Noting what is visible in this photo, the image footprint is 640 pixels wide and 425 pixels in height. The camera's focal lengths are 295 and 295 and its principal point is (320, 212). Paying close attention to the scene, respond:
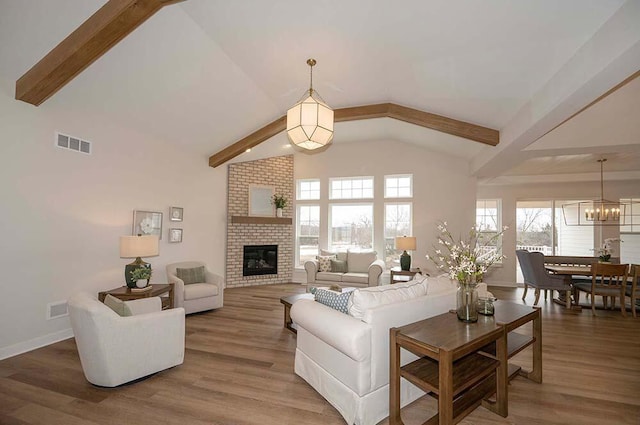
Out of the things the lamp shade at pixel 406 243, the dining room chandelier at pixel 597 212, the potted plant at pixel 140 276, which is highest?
the dining room chandelier at pixel 597 212

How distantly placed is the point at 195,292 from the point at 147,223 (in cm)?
140

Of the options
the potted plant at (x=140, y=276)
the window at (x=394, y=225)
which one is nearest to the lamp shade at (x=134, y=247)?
the potted plant at (x=140, y=276)

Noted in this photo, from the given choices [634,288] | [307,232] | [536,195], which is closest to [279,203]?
[307,232]

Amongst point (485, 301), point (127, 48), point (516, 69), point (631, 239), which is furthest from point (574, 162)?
point (127, 48)

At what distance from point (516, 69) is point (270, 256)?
6.12 meters

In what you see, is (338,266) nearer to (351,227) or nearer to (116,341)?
(351,227)

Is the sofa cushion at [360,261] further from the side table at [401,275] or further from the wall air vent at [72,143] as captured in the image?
the wall air vent at [72,143]

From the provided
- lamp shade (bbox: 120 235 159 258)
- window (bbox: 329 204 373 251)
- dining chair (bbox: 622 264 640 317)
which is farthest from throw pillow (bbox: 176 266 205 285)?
dining chair (bbox: 622 264 640 317)

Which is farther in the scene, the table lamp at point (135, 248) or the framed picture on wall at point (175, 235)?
the framed picture on wall at point (175, 235)

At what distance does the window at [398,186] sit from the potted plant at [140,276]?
17.5 ft

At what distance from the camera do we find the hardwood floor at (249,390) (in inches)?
87.0

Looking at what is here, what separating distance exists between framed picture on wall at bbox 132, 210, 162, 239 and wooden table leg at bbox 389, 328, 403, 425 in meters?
4.32

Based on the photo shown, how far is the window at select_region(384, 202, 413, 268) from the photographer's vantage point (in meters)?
7.18

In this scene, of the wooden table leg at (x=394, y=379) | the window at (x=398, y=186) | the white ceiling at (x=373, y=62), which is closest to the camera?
the wooden table leg at (x=394, y=379)
